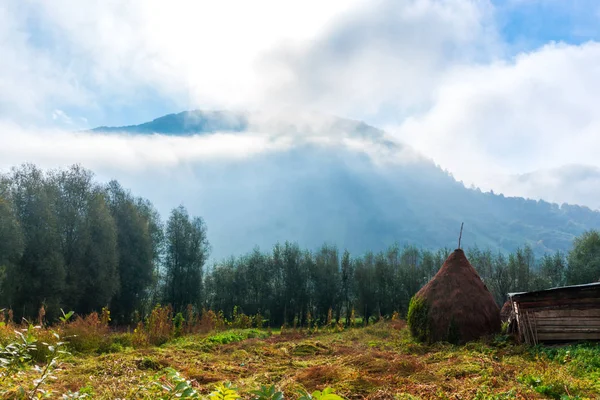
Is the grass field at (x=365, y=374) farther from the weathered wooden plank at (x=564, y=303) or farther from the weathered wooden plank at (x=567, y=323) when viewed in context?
the weathered wooden plank at (x=564, y=303)

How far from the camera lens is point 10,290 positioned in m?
19.3

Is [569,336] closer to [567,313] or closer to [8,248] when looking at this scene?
[567,313]

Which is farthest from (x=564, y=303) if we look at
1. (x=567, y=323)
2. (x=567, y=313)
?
(x=567, y=323)

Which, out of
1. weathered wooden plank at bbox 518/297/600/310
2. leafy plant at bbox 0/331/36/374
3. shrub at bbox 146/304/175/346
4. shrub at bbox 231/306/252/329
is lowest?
shrub at bbox 231/306/252/329

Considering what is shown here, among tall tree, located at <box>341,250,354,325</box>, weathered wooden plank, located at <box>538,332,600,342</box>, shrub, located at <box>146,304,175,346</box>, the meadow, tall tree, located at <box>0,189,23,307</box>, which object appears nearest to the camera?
the meadow

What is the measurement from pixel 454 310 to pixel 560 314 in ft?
9.74

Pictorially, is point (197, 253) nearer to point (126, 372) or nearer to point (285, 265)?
point (285, 265)

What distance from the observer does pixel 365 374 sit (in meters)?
7.57

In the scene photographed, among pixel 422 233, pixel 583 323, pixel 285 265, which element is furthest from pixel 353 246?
pixel 583 323

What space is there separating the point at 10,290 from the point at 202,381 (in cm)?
1728

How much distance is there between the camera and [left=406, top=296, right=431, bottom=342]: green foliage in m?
13.4

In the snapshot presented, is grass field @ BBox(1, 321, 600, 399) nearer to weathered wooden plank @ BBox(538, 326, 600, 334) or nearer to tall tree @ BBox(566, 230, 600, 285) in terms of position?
weathered wooden plank @ BBox(538, 326, 600, 334)

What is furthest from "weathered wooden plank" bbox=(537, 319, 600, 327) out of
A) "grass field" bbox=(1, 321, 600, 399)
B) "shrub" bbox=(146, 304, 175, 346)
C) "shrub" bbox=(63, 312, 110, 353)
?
"shrub" bbox=(63, 312, 110, 353)

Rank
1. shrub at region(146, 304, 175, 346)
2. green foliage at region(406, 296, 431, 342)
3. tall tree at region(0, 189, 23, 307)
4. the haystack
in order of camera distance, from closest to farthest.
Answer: the haystack
green foliage at region(406, 296, 431, 342)
shrub at region(146, 304, 175, 346)
tall tree at region(0, 189, 23, 307)
